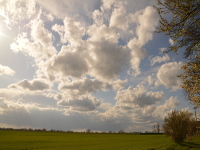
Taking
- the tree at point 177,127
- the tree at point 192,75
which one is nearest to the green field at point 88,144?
the tree at point 177,127

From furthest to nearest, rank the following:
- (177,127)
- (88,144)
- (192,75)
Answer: (88,144) < (177,127) < (192,75)

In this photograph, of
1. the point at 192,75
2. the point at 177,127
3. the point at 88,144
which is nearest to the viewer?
the point at 192,75

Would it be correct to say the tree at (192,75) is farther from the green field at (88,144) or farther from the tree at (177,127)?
the tree at (177,127)

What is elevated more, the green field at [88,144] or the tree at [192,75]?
the tree at [192,75]

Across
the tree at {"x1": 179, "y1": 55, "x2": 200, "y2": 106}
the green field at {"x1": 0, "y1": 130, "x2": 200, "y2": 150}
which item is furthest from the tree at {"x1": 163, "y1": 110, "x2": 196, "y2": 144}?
the tree at {"x1": 179, "y1": 55, "x2": 200, "y2": 106}

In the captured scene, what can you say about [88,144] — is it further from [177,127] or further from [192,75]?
A: [192,75]

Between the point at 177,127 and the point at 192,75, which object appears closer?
the point at 192,75

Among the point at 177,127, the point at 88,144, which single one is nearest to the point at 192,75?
the point at 177,127

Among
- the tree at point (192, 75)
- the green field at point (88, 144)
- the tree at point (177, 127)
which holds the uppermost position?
the tree at point (192, 75)

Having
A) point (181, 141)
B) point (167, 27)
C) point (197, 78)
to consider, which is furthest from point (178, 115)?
point (167, 27)

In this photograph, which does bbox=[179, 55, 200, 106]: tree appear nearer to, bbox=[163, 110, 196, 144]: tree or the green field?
the green field

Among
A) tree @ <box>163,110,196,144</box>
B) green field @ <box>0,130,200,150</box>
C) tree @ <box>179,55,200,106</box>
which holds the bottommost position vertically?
green field @ <box>0,130,200,150</box>

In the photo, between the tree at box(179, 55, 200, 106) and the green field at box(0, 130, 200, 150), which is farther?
the green field at box(0, 130, 200, 150)

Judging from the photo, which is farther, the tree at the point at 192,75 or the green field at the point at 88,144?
the green field at the point at 88,144
